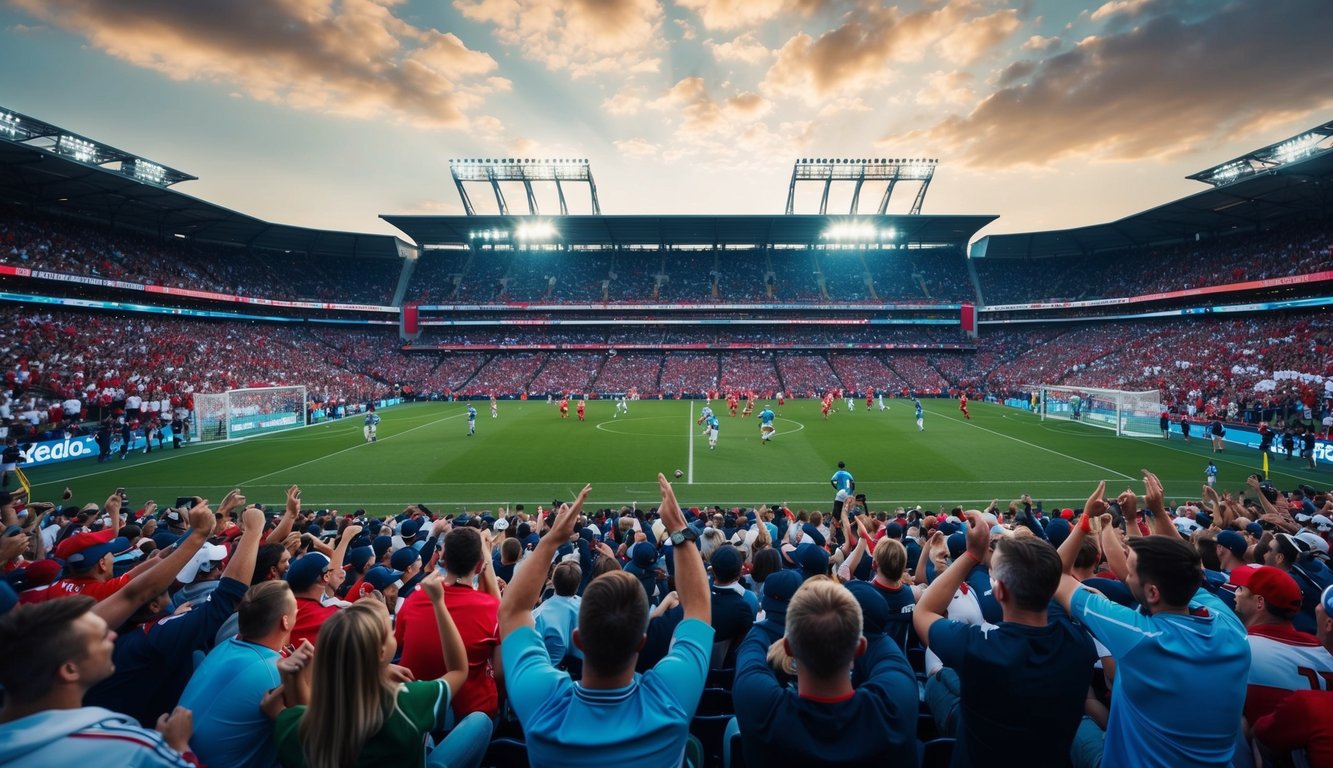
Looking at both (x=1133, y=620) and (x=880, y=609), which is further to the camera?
(x=880, y=609)

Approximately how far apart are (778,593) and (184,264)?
6844 cm

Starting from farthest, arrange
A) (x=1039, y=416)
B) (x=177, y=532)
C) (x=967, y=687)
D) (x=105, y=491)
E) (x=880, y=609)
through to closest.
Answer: (x=1039, y=416), (x=105, y=491), (x=177, y=532), (x=880, y=609), (x=967, y=687)

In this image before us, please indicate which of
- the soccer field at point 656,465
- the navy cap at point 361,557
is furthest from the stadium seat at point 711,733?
the soccer field at point 656,465

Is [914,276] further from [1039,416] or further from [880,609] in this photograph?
[880,609]

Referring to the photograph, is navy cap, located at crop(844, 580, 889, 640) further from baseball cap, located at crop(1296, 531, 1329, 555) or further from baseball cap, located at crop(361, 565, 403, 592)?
baseball cap, located at crop(1296, 531, 1329, 555)

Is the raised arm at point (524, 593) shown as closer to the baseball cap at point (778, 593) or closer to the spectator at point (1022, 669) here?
the baseball cap at point (778, 593)

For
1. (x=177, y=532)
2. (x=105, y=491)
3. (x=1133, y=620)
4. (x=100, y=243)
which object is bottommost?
(x=105, y=491)

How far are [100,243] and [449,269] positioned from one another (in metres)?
33.2

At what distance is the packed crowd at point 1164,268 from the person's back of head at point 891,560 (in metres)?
59.3

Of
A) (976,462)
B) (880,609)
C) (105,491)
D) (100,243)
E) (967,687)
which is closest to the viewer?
(967,687)

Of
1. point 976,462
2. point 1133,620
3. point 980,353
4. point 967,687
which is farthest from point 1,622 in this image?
point 980,353

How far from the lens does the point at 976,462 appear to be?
81.0ft

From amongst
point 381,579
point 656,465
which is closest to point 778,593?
point 381,579

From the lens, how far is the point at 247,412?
115 ft
